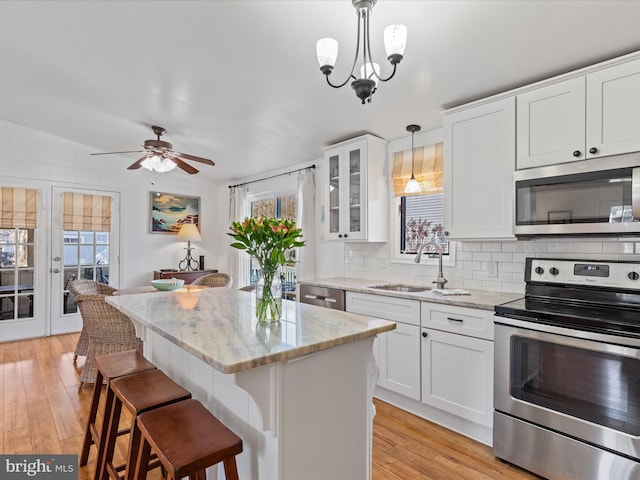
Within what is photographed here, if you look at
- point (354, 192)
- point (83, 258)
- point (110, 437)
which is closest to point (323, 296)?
point (354, 192)

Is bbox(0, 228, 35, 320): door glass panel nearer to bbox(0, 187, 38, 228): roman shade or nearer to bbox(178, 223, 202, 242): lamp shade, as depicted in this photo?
bbox(0, 187, 38, 228): roman shade

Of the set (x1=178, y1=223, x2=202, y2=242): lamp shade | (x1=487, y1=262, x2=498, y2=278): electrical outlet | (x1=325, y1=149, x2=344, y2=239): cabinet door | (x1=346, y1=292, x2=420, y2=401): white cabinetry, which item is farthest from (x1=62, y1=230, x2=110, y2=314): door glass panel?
(x1=487, y1=262, x2=498, y2=278): electrical outlet

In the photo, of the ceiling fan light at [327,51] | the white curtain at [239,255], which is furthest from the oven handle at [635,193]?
the white curtain at [239,255]

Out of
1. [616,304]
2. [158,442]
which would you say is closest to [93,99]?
[158,442]

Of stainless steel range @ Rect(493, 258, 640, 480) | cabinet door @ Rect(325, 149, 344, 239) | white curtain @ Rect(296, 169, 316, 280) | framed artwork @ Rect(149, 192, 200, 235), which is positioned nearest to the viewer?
stainless steel range @ Rect(493, 258, 640, 480)

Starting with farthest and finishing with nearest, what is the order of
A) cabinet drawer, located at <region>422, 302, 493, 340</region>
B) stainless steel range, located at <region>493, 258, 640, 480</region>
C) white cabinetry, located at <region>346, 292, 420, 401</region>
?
white cabinetry, located at <region>346, 292, 420, 401</region> → cabinet drawer, located at <region>422, 302, 493, 340</region> → stainless steel range, located at <region>493, 258, 640, 480</region>

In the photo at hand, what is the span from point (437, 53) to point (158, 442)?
2.36 m

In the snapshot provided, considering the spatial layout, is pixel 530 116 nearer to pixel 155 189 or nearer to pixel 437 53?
pixel 437 53

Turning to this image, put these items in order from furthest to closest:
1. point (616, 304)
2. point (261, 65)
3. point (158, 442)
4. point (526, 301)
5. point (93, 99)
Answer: point (93, 99) < point (261, 65) < point (526, 301) < point (616, 304) < point (158, 442)

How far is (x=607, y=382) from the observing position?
1736 millimetres

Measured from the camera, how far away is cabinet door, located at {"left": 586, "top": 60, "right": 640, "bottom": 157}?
1.88 metres

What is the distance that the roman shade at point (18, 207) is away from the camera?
445 centimetres

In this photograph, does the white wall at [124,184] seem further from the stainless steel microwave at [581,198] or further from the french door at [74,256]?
the stainless steel microwave at [581,198]

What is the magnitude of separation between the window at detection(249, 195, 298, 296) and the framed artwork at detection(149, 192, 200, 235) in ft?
3.78
